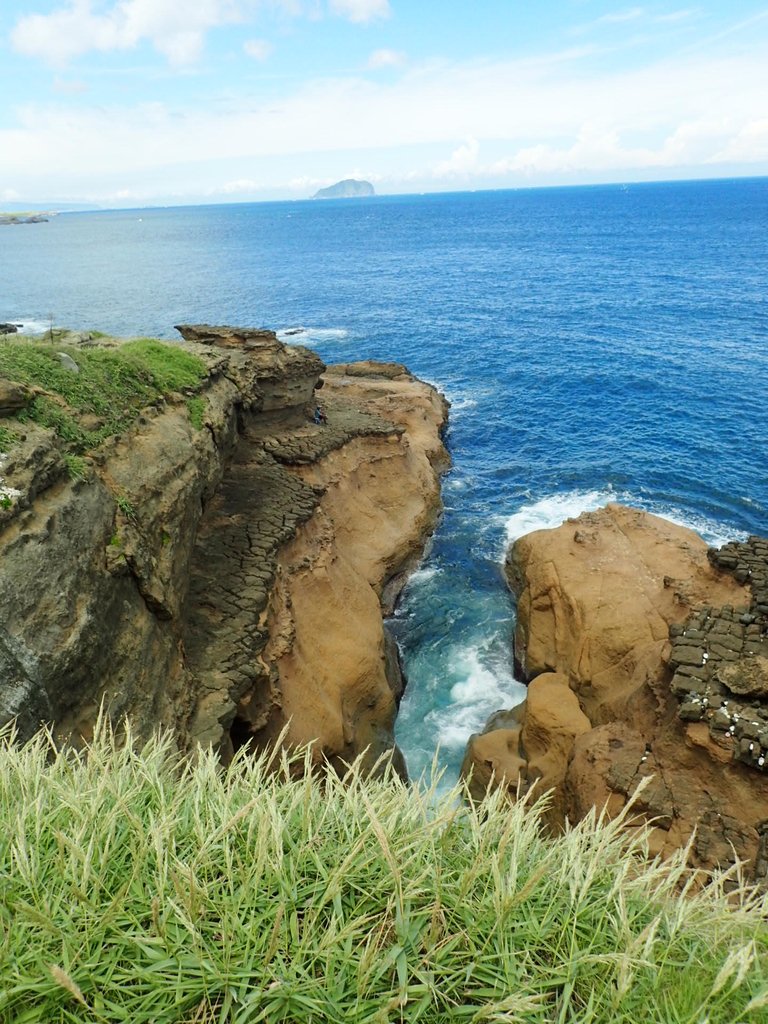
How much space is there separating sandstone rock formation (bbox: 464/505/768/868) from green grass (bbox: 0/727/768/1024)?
7494 millimetres

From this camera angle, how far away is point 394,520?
27.9 meters

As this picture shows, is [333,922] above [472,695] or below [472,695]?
above

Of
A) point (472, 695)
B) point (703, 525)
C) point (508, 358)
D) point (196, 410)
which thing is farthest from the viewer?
point (508, 358)

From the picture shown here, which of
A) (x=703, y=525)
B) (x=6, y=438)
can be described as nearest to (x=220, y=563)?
(x=6, y=438)

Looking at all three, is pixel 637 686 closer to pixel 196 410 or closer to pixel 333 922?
pixel 196 410

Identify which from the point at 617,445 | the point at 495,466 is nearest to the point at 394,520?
the point at 495,466

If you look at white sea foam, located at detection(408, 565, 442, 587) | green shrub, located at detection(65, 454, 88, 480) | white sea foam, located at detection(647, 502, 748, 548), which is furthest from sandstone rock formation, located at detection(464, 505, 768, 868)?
green shrub, located at detection(65, 454, 88, 480)

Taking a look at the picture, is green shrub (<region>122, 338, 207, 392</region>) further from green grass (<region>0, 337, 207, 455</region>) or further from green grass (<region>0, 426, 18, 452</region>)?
green grass (<region>0, 426, 18, 452</region>)

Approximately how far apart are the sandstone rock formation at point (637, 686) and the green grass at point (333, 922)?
24.6 feet

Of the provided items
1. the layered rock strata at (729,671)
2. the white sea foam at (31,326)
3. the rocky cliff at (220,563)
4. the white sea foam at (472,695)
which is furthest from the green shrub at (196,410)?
the white sea foam at (31,326)

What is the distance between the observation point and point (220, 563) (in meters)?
17.3

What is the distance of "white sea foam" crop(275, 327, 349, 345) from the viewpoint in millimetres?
58625

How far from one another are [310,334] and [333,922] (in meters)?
60.4

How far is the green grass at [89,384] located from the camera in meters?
13.5
